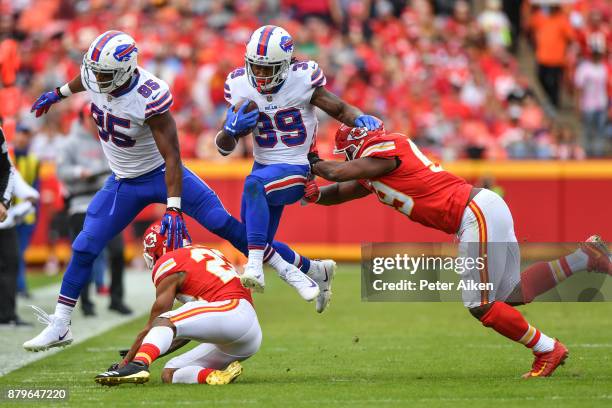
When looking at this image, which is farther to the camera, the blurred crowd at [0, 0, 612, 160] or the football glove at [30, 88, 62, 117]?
the blurred crowd at [0, 0, 612, 160]

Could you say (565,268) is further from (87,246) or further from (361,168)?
(87,246)

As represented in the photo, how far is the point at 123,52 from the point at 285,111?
1.13m

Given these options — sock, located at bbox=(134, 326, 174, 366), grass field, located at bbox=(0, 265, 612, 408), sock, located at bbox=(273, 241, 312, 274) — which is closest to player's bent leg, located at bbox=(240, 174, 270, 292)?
sock, located at bbox=(273, 241, 312, 274)

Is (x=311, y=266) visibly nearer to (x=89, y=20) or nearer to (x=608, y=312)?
(x=608, y=312)

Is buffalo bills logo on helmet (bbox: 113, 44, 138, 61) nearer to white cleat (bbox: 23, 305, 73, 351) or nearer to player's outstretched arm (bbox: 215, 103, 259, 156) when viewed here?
player's outstretched arm (bbox: 215, 103, 259, 156)

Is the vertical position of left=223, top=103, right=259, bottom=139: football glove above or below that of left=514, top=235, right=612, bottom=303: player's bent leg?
above

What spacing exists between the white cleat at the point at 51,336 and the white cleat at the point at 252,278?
4.14ft

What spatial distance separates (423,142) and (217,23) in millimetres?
4524

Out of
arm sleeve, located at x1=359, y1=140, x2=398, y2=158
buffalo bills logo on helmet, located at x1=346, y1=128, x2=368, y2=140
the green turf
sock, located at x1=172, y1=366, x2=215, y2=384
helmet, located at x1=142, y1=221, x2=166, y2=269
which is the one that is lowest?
the green turf

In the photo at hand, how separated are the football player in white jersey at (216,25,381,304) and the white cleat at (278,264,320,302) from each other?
27 centimetres

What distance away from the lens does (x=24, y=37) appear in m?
19.9

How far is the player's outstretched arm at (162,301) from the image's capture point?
6.83 metres

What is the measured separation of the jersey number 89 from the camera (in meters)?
8.11

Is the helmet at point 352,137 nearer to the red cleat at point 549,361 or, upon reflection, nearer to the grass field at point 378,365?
the grass field at point 378,365
